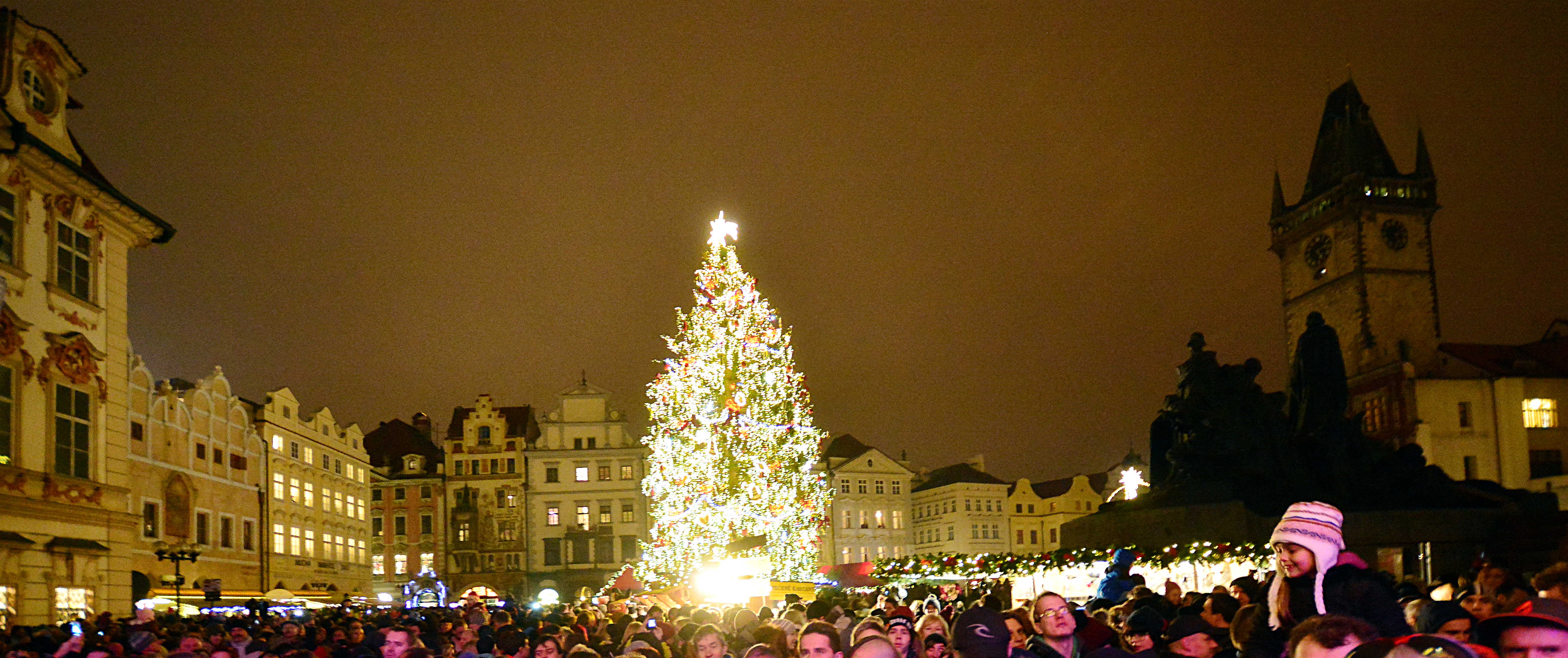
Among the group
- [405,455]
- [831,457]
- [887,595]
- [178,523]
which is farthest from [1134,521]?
[831,457]

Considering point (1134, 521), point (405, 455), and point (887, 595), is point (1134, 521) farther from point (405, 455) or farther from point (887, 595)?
point (405, 455)

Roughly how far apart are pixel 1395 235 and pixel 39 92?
66792 mm

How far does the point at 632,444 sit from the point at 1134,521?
60.2 metres

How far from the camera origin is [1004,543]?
102250 mm

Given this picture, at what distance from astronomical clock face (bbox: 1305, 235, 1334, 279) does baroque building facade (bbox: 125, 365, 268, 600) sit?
54.5 m

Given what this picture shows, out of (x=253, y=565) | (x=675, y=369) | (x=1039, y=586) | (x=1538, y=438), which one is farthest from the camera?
(x=1538, y=438)

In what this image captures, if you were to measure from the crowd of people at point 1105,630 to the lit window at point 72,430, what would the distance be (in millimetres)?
7961

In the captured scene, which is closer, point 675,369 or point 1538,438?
point 675,369

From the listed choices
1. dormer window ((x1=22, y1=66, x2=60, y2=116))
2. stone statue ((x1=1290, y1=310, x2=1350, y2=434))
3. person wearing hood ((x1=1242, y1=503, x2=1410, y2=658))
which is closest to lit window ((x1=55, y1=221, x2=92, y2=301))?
dormer window ((x1=22, y1=66, x2=60, y2=116))

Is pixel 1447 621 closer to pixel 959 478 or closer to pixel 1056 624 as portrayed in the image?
pixel 1056 624

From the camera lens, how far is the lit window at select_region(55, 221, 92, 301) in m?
24.5

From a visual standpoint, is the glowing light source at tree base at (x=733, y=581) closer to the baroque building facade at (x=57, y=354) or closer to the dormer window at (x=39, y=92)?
the baroque building facade at (x=57, y=354)

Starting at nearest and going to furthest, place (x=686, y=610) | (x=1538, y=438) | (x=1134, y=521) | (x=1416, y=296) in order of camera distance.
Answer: (x=686, y=610) → (x=1134, y=521) → (x=1538, y=438) → (x=1416, y=296)

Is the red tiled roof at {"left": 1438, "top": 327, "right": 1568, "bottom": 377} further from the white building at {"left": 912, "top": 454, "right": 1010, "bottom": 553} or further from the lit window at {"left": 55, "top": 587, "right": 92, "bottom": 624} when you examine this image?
the lit window at {"left": 55, "top": 587, "right": 92, "bottom": 624}
